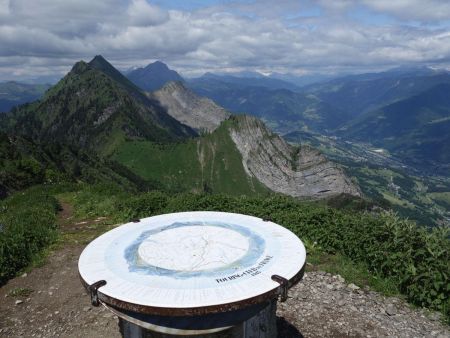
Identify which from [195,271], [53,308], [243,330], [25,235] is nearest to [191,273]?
[195,271]

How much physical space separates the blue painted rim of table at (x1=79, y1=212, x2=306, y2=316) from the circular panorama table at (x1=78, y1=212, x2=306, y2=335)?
0.04ft

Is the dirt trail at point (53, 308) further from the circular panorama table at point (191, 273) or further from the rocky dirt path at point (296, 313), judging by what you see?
Result: the circular panorama table at point (191, 273)

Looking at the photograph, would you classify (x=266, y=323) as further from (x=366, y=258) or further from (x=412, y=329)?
(x=366, y=258)

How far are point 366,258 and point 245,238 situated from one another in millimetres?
6636

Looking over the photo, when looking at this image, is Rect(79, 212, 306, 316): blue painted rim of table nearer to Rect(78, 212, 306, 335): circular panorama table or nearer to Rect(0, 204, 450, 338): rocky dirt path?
Rect(78, 212, 306, 335): circular panorama table

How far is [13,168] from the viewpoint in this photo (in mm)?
43625

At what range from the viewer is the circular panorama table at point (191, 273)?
214 inches

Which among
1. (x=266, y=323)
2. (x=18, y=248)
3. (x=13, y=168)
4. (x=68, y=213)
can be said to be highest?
(x=266, y=323)

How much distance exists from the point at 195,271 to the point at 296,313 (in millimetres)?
5581

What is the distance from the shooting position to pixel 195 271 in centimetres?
634

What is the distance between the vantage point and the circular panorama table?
17.9 feet

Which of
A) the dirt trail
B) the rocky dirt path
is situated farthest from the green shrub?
the rocky dirt path

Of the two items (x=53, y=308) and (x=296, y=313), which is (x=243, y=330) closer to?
(x=296, y=313)

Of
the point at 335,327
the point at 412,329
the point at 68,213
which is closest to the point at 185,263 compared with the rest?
the point at 335,327
